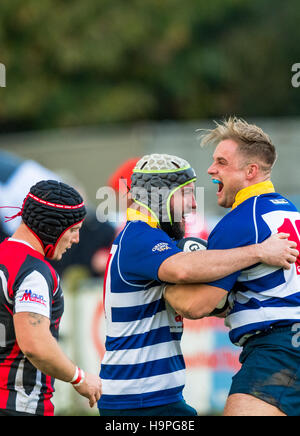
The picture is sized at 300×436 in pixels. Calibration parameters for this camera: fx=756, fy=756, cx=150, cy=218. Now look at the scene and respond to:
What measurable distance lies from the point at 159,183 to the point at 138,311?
75 cm

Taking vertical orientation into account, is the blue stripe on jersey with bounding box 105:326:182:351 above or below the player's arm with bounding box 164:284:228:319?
below

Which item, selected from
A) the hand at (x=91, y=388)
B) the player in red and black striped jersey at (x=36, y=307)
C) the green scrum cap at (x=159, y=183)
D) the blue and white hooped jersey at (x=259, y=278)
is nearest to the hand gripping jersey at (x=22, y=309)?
the player in red and black striped jersey at (x=36, y=307)

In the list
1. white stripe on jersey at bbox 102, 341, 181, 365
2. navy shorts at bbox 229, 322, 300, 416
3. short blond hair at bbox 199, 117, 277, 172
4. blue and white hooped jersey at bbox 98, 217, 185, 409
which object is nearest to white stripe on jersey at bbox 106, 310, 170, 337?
blue and white hooped jersey at bbox 98, 217, 185, 409

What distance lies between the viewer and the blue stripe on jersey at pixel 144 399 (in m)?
4.29

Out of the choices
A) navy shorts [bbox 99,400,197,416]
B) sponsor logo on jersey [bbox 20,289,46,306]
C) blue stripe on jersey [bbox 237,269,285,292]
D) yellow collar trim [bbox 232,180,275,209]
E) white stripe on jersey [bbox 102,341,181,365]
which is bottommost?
navy shorts [bbox 99,400,197,416]

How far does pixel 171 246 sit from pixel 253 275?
19.2 inches

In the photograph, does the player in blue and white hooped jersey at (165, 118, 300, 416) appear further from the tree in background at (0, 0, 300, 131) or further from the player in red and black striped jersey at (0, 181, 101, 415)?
the tree in background at (0, 0, 300, 131)

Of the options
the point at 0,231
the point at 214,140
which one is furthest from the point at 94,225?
the point at 214,140

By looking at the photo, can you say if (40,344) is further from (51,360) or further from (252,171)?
(252,171)

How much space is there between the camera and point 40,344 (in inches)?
158

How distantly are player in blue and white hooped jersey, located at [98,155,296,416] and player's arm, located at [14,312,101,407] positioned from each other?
0.39m

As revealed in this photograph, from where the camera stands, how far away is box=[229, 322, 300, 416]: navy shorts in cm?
412

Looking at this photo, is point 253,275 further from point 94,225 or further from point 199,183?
point 199,183
